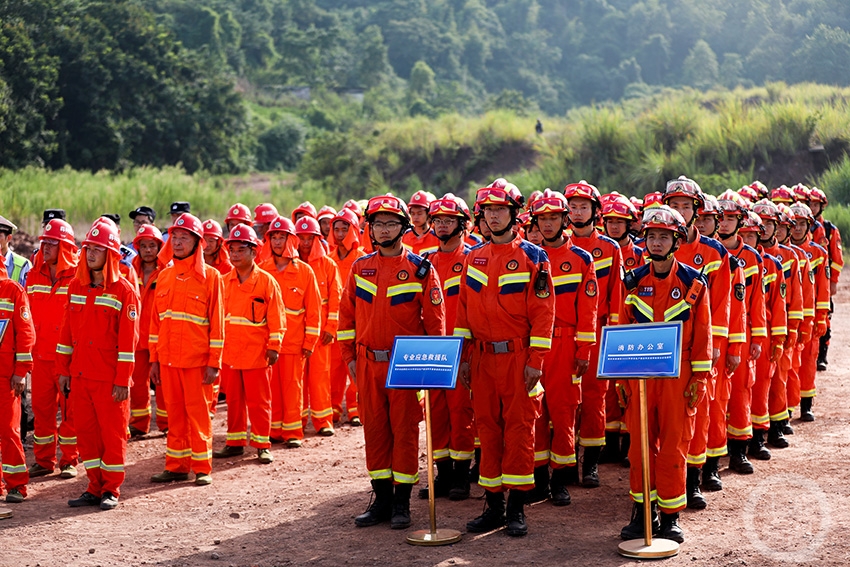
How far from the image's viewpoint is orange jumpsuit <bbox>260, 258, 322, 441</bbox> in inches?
420

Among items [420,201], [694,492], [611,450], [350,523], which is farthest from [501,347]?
[420,201]

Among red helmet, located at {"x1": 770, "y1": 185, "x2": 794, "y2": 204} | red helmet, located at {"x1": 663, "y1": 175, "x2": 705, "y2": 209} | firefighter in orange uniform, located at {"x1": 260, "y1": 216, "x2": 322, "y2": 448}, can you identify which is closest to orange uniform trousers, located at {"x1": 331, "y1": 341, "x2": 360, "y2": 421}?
firefighter in orange uniform, located at {"x1": 260, "y1": 216, "x2": 322, "y2": 448}

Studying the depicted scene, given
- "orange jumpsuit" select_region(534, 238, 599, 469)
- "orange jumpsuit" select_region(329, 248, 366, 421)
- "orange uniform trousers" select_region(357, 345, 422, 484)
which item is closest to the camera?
"orange uniform trousers" select_region(357, 345, 422, 484)

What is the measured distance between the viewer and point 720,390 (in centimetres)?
844

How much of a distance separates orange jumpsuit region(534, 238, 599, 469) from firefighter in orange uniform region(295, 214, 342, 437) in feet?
11.0

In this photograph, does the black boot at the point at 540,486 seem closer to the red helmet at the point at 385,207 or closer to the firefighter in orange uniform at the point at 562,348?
the firefighter in orange uniform at the point at 562,348

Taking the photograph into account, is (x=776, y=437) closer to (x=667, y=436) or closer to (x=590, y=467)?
(x=590, y=467)

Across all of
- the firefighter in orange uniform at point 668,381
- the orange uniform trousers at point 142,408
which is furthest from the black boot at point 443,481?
the orange uniform trousers at point 142,408

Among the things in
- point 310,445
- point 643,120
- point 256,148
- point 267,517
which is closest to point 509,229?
point 267,517

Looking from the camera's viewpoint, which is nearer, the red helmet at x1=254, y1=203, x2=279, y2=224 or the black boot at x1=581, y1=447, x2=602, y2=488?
the black boot at x1=581, y1=447, x2=602, y2=488

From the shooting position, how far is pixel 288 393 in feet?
34.9

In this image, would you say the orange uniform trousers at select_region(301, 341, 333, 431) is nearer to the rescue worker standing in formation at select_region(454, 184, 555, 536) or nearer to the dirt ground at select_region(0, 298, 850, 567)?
the dirt ground at select_region(0, 298, 850, 567)

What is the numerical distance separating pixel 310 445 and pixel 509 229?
425 cm

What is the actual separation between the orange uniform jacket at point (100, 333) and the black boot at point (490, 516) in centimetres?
302
